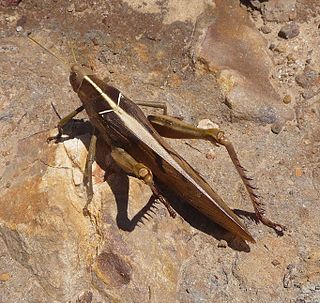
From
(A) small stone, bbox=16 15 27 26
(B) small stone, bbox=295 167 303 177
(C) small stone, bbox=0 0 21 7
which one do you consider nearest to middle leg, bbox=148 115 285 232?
(B) small stone, bbox=295 167 303 177

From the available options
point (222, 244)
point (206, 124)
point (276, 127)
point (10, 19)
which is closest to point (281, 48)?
point (276, 127)

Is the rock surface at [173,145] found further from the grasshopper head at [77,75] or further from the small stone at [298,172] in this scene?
the grasshopper head at [77,75]

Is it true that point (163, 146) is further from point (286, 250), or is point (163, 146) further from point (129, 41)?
point (129, 41)

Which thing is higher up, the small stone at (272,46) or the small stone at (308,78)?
the small stone at (272,46)

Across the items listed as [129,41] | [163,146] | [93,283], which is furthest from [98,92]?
[93,283]

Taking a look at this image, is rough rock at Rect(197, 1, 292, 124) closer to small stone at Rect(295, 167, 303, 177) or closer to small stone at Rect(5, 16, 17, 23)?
small stone at Rect(295, 167, 303, 177)

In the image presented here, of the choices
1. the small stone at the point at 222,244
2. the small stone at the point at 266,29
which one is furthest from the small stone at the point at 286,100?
the small stone at the point at 222,244
